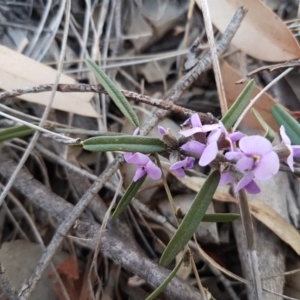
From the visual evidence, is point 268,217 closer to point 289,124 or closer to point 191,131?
point 289,124

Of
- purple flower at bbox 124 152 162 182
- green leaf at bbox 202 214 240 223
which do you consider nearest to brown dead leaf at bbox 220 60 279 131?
green leaf at bbox 202 214 240 223

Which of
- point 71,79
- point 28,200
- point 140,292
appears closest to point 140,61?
A: point 71,79

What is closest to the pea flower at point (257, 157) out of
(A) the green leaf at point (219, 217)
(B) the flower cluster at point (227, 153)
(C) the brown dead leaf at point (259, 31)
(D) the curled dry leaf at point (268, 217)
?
(B) the flower cluster at point (227, 153)

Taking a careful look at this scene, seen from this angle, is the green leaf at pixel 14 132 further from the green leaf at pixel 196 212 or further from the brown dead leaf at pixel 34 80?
the green leaf at pixel 196 212

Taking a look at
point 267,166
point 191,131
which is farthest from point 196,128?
point 267,166

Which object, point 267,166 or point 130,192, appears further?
point 130,192

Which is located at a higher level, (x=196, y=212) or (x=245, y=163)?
(x=245, y=163)

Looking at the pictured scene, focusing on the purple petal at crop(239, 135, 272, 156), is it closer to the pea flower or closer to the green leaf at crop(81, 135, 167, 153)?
the pea flower

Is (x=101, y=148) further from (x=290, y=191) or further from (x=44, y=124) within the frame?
(x=290, y=191)
